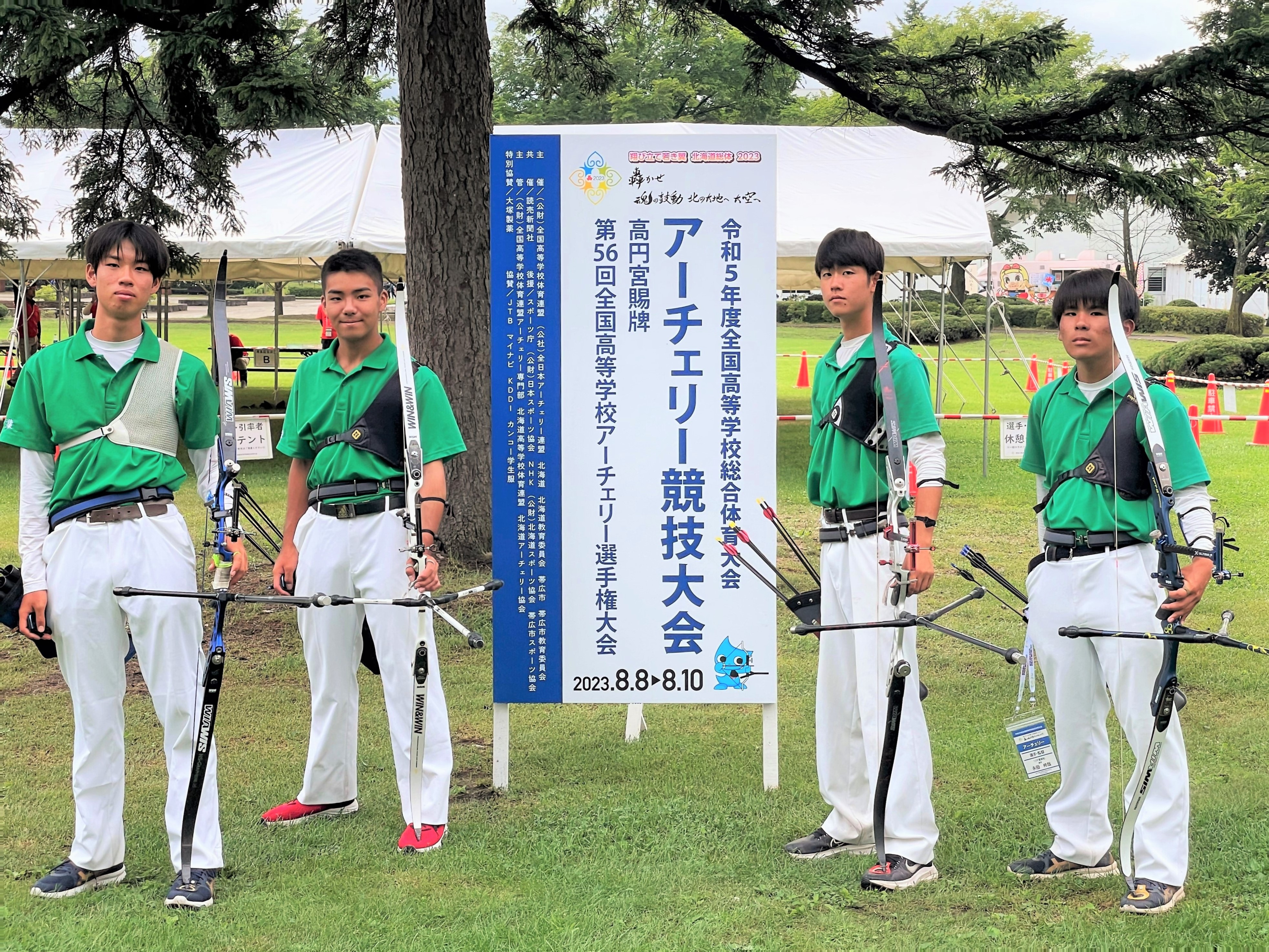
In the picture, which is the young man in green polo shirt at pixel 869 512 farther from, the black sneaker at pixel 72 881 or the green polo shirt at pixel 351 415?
the black sneaker at pixel 72 881

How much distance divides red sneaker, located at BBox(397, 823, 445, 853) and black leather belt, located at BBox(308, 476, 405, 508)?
102 cm

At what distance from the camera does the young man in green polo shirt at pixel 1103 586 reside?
3568 mm

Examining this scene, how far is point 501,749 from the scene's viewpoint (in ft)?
15.9

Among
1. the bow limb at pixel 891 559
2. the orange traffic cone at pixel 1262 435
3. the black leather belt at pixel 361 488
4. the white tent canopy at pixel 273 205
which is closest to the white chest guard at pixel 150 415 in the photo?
the black leather belt at pixel 361 488

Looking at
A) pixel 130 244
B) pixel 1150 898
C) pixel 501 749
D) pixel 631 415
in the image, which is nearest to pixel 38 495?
pixel 130 244

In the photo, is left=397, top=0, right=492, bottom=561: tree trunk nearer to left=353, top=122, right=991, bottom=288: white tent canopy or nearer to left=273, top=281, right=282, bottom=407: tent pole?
left=353, top=122, right=991, bottom=288: white tent canopy

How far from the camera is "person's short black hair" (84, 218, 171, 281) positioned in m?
3.70

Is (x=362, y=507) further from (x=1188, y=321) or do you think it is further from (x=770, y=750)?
(x=1188, y=321)

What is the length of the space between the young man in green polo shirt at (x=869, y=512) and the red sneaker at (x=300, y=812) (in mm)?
1730

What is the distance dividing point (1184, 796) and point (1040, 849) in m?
0.70

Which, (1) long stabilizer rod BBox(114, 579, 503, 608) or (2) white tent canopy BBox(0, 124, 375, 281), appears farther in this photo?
(2) white tent canopy BBox(0, 124, 375, 281)

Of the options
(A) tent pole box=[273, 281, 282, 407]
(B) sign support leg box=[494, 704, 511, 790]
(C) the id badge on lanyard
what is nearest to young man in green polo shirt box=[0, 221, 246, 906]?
(B) sign support leg box=[494, 704, 511, 790]

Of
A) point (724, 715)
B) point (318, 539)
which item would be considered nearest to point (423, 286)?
point (724, 715)

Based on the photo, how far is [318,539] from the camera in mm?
4145
